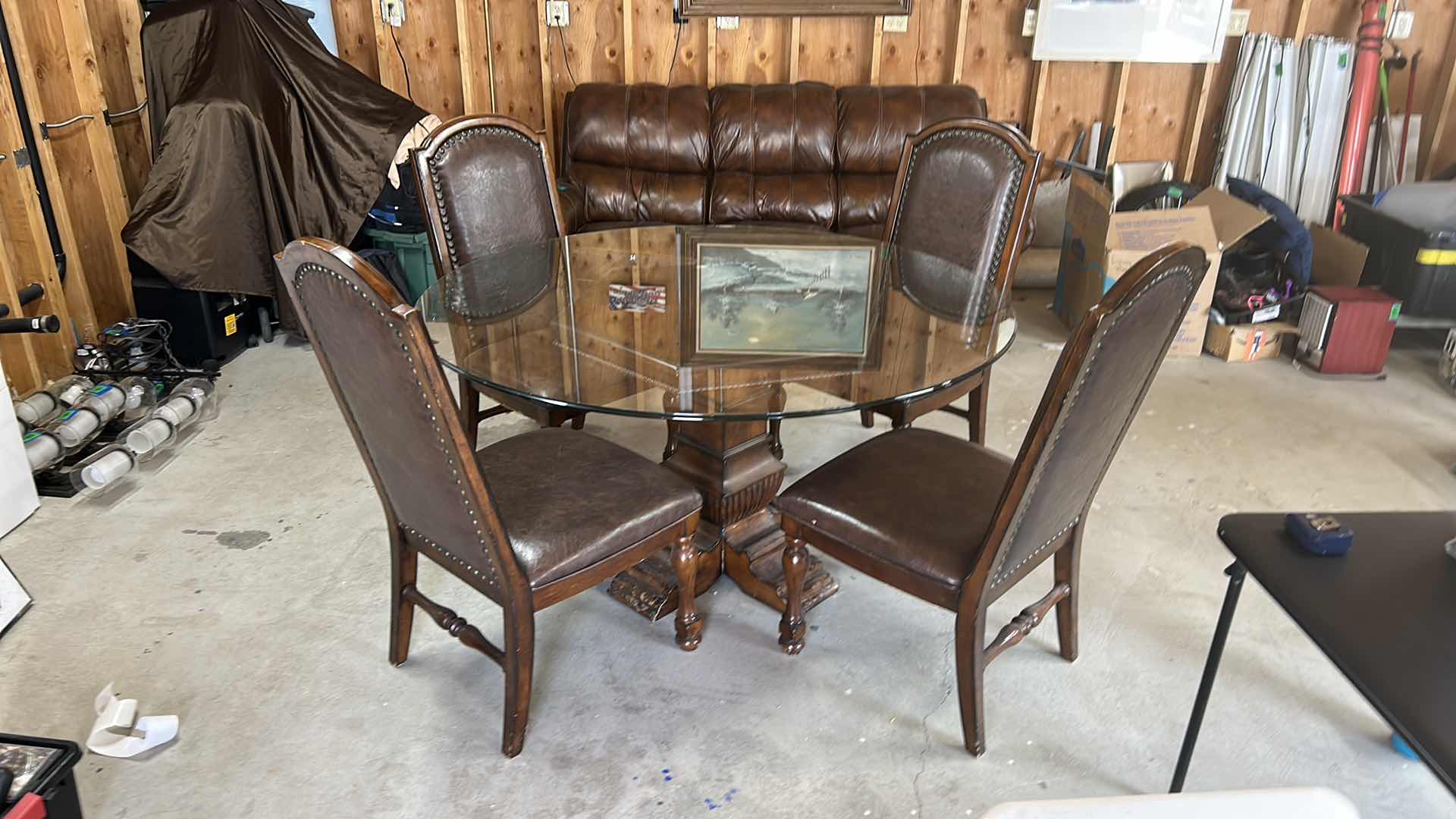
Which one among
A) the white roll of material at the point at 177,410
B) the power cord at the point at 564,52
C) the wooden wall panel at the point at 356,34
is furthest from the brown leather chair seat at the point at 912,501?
the wooden wall panel at the point at 356,34

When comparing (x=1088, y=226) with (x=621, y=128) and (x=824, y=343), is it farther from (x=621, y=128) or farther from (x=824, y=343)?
(x=824, y=343)

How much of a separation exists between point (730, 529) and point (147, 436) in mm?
1833

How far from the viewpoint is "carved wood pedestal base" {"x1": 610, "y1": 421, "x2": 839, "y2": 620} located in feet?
7.06

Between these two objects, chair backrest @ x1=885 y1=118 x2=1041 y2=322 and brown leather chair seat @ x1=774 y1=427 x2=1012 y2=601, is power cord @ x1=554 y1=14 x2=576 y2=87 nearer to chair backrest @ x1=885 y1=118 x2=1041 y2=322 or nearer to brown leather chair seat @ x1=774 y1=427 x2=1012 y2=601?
chair backrest @ x1=885 y1=118 x2=1041 y2=322

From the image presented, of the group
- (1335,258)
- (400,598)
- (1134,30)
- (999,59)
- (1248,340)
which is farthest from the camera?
(999,59)

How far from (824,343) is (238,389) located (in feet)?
7.83

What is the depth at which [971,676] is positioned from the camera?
5.77 ft

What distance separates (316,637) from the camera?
2.14 m

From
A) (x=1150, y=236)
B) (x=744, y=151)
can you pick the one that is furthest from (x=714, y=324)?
(x=1150, y=236)

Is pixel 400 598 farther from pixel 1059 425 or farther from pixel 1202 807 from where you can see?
pixel 1202 807

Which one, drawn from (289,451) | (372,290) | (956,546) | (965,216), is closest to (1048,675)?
(956,546)

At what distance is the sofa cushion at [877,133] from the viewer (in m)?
3.98

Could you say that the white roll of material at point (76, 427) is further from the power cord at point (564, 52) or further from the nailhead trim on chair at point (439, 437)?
the power cord at point (564, 52)

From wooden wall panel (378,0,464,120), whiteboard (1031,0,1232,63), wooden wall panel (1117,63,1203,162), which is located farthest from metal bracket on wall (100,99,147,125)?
wooden wall panel (1117,63,1203,162)
